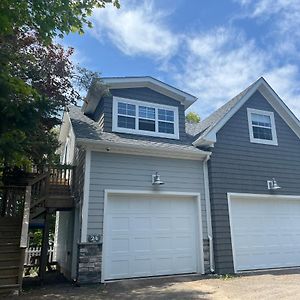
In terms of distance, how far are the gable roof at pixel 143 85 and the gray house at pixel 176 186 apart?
0.04 metres

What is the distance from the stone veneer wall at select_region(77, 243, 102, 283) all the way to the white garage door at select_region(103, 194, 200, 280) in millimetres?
247

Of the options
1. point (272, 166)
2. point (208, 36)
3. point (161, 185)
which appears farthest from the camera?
point (272, 166)

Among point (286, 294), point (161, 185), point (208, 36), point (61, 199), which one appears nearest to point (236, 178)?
point (161, 185)

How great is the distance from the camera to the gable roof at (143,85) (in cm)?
1074

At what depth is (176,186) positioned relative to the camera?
1010 cm

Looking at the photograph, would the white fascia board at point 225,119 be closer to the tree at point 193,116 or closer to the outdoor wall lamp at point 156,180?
the outdoor wall lamp at point 156,180

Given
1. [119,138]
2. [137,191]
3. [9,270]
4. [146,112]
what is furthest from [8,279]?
[146,112]

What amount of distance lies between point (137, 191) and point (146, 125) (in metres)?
2.74

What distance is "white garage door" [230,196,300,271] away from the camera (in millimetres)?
10375

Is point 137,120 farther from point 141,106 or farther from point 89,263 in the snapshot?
point 89,263

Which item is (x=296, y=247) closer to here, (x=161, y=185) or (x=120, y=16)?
(x=161, y=185)

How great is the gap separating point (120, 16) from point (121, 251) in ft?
22.8

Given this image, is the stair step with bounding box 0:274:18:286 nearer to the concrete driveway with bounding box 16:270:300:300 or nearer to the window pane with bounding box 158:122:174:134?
the concrete driveway with bounding box 16:270:300:300

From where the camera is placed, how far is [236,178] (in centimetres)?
1077
